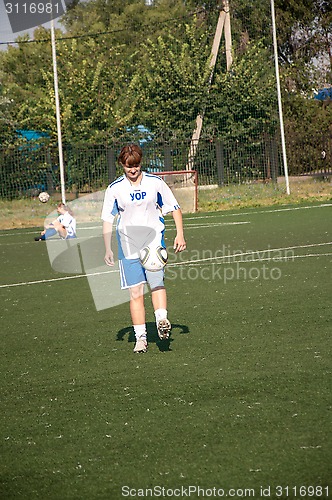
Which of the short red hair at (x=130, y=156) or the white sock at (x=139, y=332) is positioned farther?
the white sock at (x=139, y=332)

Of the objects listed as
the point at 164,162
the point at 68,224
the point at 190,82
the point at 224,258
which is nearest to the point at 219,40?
the point at 190,82

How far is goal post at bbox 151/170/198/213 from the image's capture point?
94.8ft

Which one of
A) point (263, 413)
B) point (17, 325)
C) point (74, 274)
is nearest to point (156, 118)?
point (74, 274)

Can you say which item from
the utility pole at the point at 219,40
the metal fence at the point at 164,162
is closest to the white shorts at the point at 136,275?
the metal fence at the point at 164,162

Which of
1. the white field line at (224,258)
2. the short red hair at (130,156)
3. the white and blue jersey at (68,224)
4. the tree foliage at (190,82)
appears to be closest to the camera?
the short red hair at (130,156)

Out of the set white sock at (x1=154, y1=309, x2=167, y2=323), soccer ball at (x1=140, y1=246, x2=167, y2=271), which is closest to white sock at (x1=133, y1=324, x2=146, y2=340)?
white sock at (x1=154, y1=309, x2=167, y2=323)

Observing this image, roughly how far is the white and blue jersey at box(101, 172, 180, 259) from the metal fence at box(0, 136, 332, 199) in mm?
20150

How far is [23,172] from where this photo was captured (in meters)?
28.7

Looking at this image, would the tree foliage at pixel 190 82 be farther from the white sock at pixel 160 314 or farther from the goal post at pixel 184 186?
the white sock at pixel 160 314

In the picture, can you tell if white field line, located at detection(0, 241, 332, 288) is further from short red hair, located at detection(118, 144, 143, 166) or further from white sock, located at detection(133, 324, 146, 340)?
short red hair, located at detection(118, 144, 143, 166)

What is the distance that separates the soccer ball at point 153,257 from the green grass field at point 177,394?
2.27ft

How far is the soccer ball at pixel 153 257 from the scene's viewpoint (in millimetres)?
7688

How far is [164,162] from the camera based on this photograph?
30609mm

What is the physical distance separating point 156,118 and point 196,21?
4.77m
